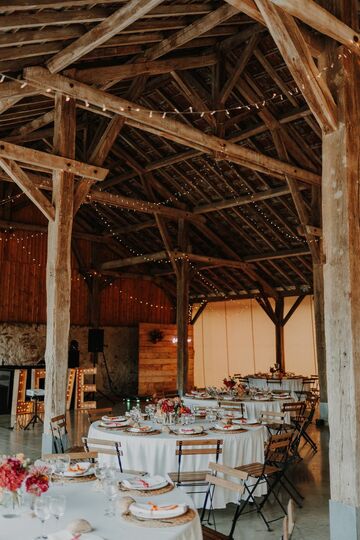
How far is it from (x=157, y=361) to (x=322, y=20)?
1404cm

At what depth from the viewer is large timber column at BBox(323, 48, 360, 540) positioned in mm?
3877

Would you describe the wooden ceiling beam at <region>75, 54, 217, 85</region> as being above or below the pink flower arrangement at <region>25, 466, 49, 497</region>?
above

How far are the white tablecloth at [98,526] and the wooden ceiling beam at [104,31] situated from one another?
421 centimetres

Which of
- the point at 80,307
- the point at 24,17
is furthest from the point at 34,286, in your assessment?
the point at 24,17

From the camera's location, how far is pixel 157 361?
1692cm

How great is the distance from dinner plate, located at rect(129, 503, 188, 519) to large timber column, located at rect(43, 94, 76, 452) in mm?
4048

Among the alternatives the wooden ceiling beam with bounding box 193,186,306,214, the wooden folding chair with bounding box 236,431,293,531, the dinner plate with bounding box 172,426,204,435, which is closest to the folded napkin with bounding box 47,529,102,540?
the wooden folding chair with bounding box 236,431,293,531

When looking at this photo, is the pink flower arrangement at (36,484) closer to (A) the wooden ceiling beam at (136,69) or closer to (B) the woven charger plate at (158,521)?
(B) the woven charger plate at (158,521)

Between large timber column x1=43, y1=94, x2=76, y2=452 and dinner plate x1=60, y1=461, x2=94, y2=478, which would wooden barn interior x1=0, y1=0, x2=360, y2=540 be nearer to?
large timber column x1=43, y1=94, x2=76, y2=452

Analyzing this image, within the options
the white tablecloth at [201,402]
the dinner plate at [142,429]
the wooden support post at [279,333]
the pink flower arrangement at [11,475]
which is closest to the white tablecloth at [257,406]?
the white tablecloth at [201,402]

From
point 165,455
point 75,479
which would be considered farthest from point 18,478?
point 165,455

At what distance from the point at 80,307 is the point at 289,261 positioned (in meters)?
6.76

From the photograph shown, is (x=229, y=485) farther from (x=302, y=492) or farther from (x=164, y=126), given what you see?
(x=164, y=126)

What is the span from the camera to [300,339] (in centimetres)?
1598
